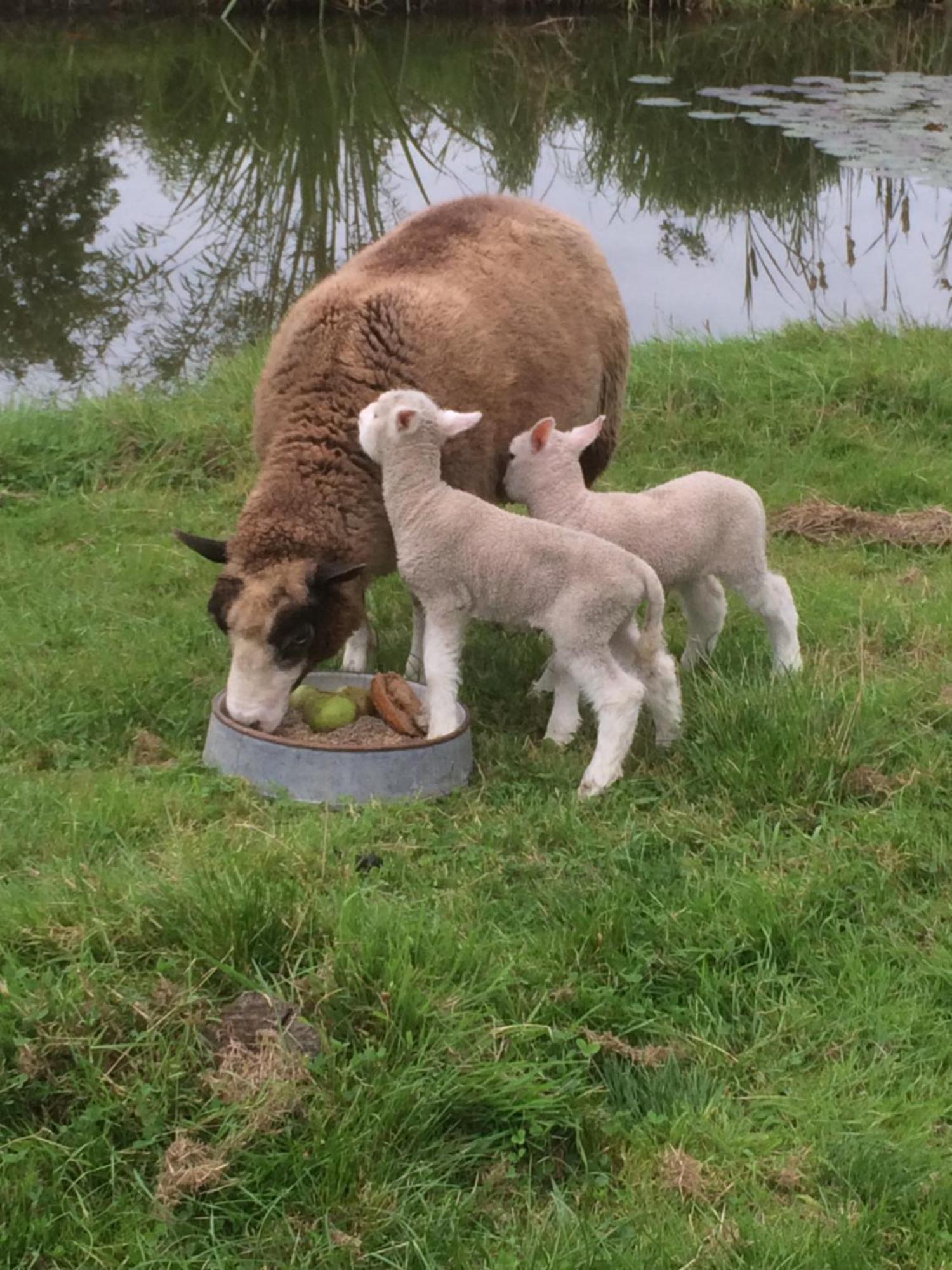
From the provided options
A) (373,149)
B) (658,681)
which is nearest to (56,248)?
(373,149)

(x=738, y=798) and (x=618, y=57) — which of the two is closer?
(x=738, y=798)

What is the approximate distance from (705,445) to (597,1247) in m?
6.00

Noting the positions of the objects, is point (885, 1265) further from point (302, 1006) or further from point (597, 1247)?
point (302, 1006)

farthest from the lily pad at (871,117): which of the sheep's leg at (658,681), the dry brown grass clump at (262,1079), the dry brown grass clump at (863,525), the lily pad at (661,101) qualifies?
the dry brown grass clump at (262,1079)

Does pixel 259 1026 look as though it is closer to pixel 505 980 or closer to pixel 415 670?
pixel 505 980

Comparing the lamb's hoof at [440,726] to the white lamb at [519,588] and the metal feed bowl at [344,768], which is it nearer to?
the white lamb at [519,588]

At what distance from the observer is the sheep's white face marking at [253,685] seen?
4723mm

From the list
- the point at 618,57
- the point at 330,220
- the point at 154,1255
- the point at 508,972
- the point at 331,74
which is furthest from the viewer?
the point at 618,57

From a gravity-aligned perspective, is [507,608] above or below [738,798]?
above

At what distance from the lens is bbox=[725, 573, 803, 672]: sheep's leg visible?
16.8 ft

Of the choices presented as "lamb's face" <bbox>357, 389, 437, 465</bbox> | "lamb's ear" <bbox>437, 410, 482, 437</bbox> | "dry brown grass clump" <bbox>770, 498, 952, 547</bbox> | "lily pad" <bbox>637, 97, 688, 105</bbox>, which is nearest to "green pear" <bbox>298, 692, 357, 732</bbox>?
"lamb's face" <bbox>357, 389, 437, 465</bbox>

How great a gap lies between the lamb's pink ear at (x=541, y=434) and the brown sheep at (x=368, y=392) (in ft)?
1.25

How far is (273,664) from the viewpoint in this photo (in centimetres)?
477

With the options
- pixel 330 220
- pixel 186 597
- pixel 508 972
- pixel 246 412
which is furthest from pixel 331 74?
pixel 508 972
